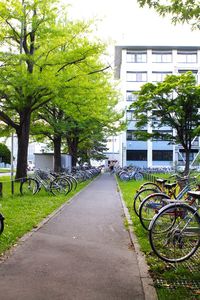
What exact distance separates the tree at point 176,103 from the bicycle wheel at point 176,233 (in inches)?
801

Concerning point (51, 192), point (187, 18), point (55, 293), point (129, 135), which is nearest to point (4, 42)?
point (51, 192)

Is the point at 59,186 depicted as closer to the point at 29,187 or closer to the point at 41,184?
the point at 41,184

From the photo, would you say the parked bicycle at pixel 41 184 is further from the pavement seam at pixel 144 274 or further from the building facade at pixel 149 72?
the building facade at pixel 149 72

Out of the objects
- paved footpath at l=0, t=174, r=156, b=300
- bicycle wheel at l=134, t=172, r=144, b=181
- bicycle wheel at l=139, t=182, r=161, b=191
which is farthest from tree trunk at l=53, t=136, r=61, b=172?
paved footpath at l=0, t=174, r=156, b=300

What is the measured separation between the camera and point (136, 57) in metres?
57.1

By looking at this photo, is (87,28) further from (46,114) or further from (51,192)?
(46,114)

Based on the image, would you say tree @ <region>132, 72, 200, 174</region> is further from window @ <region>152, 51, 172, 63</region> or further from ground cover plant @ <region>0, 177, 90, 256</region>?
window @ <region>152, 51, 172, 63</region>

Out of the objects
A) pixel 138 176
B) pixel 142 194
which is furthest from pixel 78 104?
pixel 142 194

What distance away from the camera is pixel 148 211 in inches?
293

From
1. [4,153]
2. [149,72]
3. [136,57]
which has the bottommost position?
[4,153]

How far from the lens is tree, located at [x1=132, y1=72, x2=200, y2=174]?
25.3 m

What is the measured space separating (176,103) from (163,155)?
30.5 meters

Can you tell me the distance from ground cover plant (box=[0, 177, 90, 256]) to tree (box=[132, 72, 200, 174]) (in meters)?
14.3

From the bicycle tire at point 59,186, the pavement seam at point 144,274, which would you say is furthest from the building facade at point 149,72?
the pavement seam at point 144,274
